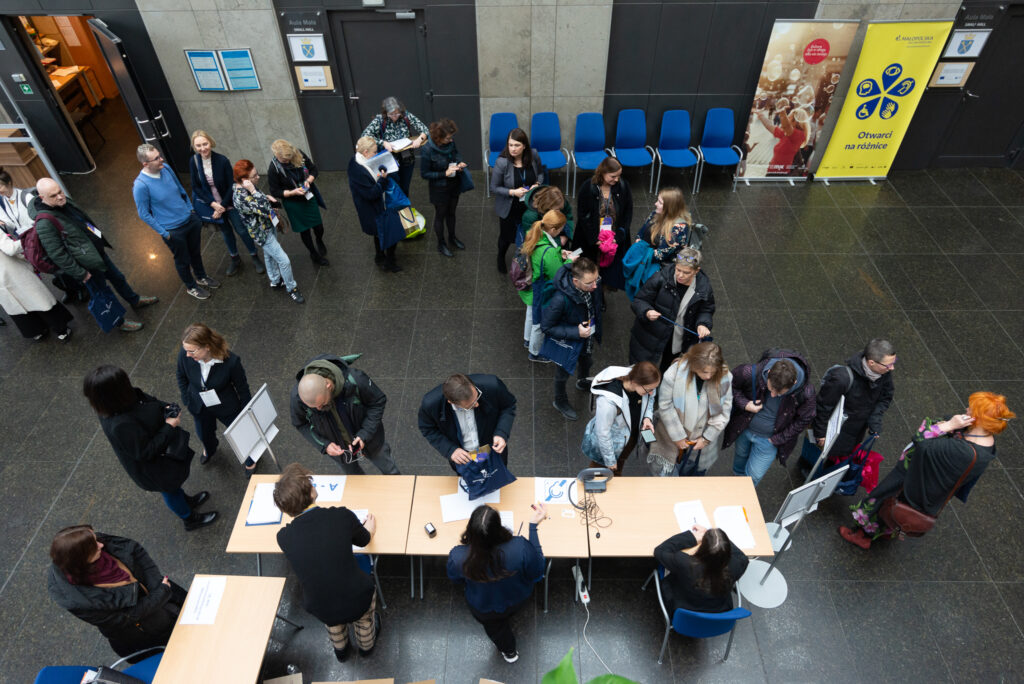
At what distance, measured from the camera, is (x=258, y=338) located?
6.08m

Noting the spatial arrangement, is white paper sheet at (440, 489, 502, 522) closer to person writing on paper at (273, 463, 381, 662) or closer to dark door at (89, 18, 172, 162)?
person writing on paper at (273, 463, 381, 662)

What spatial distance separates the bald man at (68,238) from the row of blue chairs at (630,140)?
457cm

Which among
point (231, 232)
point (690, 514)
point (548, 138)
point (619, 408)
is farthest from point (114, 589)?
point (548, 138)

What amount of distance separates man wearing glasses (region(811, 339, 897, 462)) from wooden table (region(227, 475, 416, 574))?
2.84 m

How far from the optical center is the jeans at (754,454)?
4.18m

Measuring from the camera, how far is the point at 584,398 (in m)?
5.42

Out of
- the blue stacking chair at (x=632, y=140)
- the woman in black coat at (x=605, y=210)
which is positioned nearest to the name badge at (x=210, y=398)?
the woman in black coat at (x=605, y=210)

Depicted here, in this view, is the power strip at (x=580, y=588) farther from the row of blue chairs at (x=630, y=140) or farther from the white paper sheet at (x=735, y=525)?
the row of blue chairs at (x=630, y=140)

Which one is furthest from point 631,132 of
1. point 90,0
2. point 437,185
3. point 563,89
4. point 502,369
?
point 90,0

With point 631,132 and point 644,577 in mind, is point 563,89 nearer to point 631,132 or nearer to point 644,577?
point 631,132

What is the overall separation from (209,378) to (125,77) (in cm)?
483

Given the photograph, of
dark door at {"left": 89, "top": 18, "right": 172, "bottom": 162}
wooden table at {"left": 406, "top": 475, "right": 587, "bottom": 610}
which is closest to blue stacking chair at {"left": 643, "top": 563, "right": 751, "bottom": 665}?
wooden table at {"left": 406, "top": 475, "right": 587, "bottom": 610}

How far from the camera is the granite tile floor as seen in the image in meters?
3.85

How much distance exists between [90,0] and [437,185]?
4.97m
